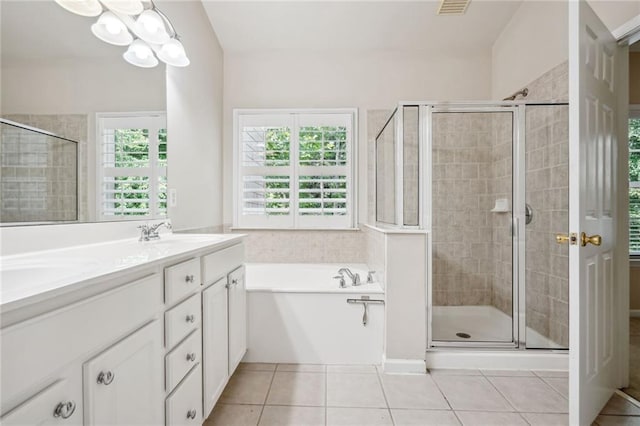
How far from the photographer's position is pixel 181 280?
116cm

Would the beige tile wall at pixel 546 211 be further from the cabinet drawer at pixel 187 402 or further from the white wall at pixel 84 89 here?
the white wall at pixel 84 89

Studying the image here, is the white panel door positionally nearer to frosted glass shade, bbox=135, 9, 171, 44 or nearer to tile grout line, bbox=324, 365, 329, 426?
tile grout line, bbox=324, 365, 329, 426

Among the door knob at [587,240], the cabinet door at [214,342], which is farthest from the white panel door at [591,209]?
the cabinet door at [214,342]

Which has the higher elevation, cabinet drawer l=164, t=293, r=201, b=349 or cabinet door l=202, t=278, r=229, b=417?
cabinet drawer l=164, t=293, r=201, b=349

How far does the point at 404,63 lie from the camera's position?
3064mm

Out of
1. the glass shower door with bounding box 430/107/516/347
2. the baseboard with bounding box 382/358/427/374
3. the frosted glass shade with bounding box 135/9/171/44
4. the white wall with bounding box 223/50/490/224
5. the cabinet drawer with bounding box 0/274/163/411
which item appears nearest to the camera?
the cabinet drawer with bounding box 0/274/163/411

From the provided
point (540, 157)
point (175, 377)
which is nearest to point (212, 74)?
point (175, 377)

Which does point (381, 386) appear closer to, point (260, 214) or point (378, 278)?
point (378, 278)

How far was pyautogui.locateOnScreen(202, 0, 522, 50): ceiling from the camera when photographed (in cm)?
268

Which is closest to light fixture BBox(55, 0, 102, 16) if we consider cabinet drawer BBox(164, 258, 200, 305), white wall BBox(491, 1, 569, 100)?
cabinet drawer BBox(164, 258, 200, 305)

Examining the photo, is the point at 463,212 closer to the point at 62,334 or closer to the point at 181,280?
the point at 181,280

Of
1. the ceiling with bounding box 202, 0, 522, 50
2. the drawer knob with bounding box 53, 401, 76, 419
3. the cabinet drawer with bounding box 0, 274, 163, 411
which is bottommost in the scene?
the drawer knob with bounding box 53, 401, 76, 419

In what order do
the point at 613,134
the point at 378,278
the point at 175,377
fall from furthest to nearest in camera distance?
the point at 378,278 < the point at 613,134 < the point at 175,377

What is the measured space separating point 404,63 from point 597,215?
7.41 feet
